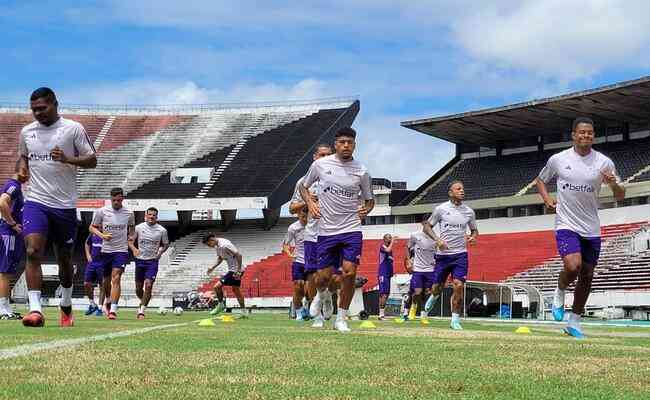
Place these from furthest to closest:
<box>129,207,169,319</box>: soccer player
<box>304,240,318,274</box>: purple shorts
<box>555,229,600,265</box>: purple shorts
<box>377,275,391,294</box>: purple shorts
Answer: <box>377,275,391,294</box>: purple shorts < <box>129,207,169,319</box>: soccer player < <box>304,240,318,274</box>: purple shorts < <box>555,229,600,265</box>: purple shorts

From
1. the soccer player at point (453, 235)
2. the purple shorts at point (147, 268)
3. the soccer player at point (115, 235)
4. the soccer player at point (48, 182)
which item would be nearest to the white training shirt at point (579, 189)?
the soccer player at point (453, 235)

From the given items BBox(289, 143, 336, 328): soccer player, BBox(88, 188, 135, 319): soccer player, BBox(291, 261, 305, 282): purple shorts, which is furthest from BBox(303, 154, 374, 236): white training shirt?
BBox(291, 261, 305, 282): purple shorts

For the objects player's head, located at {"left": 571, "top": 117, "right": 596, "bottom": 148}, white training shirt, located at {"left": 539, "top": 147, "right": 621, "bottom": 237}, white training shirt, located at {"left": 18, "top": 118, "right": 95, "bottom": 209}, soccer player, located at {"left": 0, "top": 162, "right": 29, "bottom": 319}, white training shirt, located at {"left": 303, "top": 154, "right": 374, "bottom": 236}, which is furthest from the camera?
soccer player, located at {"left": 0, "top": 162, "right": 29, "bottom": 319}

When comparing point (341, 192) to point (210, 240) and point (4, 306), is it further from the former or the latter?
point (210, 240)

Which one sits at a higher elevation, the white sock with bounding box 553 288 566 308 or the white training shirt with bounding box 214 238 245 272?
the white training shirt with bounding box 214 238 245 272

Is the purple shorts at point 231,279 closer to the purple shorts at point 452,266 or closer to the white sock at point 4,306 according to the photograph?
the purple shorts at point 452,266

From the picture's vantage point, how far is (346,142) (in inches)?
451

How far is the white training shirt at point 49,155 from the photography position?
34.1 feet

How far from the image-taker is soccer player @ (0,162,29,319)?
12.3 m

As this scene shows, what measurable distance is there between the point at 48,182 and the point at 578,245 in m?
5.73

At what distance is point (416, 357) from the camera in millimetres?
6707

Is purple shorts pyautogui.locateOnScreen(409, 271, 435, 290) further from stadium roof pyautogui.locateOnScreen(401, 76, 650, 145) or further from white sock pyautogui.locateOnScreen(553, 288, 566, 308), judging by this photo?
stadium roof pyautogui.locateOnScreen(401, 76, 650, 145)

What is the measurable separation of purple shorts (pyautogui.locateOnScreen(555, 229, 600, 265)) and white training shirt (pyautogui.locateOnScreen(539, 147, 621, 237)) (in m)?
0.06

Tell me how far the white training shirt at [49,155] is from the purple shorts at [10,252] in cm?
347
